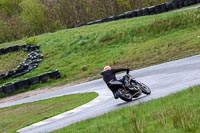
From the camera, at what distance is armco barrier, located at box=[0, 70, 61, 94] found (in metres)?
33.7

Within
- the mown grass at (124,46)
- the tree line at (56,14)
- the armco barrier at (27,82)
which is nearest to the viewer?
the mown grass at (124,46)

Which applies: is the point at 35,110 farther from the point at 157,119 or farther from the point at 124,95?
the point at 157,119

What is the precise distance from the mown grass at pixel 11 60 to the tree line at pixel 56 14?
1743 centimetres

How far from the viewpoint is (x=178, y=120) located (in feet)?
34.4

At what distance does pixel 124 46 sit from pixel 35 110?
1355 cm

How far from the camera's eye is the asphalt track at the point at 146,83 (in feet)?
58.1

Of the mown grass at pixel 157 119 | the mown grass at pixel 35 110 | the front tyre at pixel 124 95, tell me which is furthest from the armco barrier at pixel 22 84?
the mown grass at pixel 157 119

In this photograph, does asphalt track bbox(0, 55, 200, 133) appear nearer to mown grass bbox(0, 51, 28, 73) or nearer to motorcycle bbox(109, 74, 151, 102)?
motorcycle bbox(109, 74, 151, 102)

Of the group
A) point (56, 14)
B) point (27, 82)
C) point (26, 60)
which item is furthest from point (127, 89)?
point (56, 14)

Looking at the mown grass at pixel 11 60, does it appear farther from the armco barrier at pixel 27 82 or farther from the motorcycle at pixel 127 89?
the motorcycle at pixel 127 89

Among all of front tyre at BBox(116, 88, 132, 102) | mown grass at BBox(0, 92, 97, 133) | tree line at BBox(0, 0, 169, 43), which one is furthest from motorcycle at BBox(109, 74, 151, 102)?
tree line at BBox(0, 0, 169, 43)

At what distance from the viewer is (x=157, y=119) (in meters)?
11.4

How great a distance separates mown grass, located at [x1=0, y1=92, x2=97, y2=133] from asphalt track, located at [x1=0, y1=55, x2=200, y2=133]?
0.87m

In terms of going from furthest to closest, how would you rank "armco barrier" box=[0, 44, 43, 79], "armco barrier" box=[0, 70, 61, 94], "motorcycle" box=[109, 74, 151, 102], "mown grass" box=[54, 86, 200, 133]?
"armco barrier" box=[0, 44, 43, 79], "armco barrier" box=[0, 70, 61, 94], "motorcycle" box=[109, 74, 151, 102], "mown grass" box=[54, 86, 200, 133]
